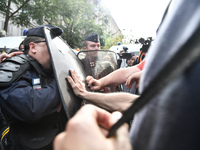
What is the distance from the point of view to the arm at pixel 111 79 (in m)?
1.75

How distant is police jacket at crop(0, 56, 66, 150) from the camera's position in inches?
54.8

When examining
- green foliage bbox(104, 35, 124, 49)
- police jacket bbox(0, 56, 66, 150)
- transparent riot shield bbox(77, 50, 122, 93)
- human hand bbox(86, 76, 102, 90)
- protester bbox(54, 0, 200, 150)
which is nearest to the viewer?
protester bbox(54, 0, 200, 150)

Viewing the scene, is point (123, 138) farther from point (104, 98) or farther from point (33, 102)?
point (33, 102)

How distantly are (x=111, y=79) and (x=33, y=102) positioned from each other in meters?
0.88

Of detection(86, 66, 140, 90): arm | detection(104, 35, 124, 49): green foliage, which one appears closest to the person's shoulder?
detection(86, 66, 140, 90): arm

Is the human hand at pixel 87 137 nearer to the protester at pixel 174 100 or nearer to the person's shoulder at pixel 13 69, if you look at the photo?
the protester at pixel 174 100

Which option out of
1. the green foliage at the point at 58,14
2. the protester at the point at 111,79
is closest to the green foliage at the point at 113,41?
the green foliage at the point at 58,14

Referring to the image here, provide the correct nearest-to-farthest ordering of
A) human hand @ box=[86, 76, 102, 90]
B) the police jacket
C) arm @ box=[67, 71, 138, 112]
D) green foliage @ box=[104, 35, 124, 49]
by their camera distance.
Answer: arm @ box=[67, 71, 138, 112] → the police jacket → human hand @ box=[86, 76, 102, 90] → green foliage @ box=[104, 35, 124, 49]

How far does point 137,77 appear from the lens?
183 centimetres

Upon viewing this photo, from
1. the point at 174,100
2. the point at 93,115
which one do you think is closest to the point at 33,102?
the point at 93,115

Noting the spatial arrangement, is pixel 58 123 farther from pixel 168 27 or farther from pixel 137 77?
pixel 168 27

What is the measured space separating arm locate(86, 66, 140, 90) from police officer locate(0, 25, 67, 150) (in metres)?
0.37

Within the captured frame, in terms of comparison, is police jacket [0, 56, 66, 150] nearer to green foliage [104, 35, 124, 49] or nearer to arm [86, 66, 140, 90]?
arm [86, 66, 140, 90]

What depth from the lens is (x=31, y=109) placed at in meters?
1.39
